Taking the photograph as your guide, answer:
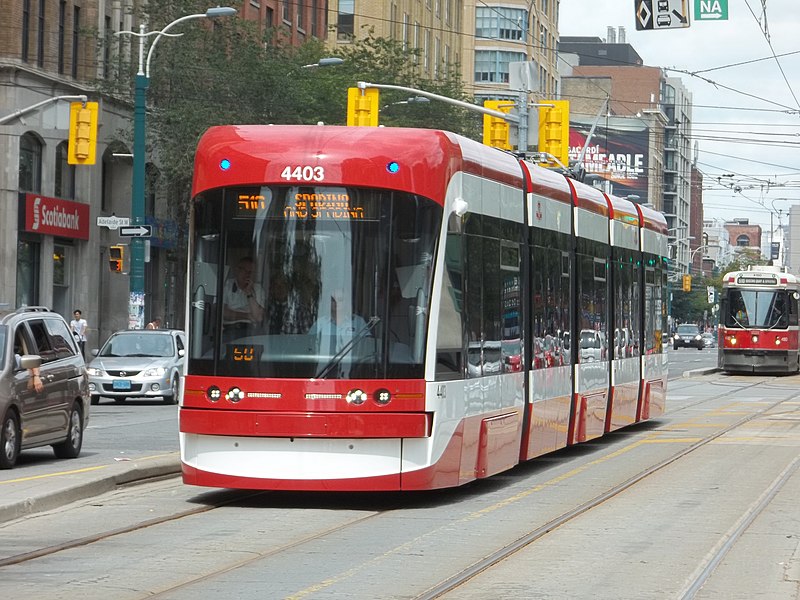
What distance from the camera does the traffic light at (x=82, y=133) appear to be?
3491 centimetres

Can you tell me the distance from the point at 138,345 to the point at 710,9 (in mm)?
14038

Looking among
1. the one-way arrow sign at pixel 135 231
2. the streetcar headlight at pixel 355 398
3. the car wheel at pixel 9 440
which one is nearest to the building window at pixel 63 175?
the one-way arrow sign at pixel 135 231

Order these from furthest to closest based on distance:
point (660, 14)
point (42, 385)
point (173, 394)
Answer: point (173, 394) → point (660, 14) → point (42, 385)

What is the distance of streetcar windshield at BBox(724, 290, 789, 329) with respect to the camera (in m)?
50.3

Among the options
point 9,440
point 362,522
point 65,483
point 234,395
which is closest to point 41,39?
point 9,440

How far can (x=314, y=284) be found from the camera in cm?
1308

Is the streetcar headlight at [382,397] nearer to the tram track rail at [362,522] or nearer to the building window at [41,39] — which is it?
the tram track rail at [362,522]

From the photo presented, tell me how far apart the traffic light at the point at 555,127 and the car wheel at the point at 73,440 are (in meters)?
18.8

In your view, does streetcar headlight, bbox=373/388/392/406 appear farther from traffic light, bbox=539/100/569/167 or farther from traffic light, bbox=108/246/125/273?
traffic light, bbox=108/246/125/273

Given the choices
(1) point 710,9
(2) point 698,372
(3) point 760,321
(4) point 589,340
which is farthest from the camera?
(2) point 698,372

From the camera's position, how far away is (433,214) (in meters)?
13.4

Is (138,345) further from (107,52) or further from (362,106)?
(107,52)

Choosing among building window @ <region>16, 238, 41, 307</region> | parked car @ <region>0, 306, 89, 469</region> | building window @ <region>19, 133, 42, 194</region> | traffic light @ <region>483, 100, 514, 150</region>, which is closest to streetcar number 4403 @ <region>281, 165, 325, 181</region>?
parked car @ <region>0, 306, 89, 469</region>

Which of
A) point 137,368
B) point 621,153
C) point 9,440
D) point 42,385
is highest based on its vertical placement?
point 621,153
